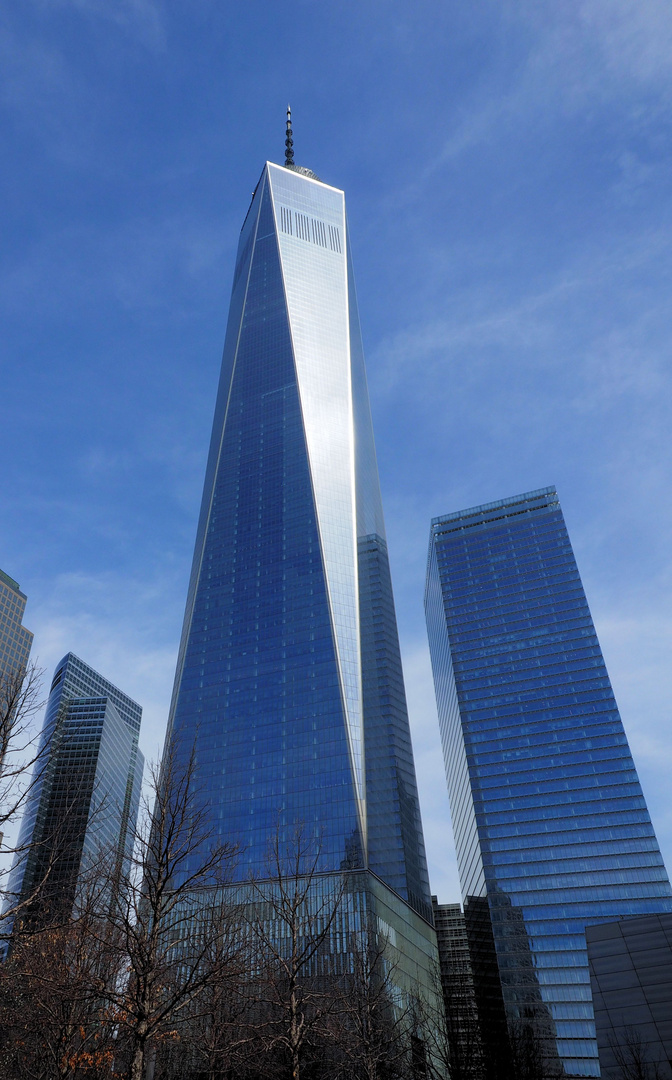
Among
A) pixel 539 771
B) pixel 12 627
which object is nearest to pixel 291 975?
pixel 539 771

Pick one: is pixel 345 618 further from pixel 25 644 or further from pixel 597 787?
pixel 25 644

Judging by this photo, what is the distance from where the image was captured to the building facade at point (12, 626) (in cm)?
17200

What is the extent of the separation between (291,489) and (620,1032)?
12117 cm

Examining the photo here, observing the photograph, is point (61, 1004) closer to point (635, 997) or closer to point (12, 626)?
point (635, 997)

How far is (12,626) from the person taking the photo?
176250mm

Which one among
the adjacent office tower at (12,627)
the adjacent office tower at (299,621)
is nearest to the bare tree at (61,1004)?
the adjacent office tower at (299,621)

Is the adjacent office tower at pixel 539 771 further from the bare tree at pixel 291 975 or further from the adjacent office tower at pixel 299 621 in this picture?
the bare tree at pixel 291 975

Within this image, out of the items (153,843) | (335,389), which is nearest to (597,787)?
(335,389)

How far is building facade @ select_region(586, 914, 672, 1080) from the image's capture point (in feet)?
110

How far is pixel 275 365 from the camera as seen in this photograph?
16875cm

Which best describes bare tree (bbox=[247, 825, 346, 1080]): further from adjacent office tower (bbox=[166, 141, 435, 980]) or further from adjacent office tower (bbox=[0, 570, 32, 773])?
adjacent office tower (bbox=[0, 570, 32, 773])

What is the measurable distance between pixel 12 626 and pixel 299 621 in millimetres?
80278

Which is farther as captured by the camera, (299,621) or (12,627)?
(12,627)

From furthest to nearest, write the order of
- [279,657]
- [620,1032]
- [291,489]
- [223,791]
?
[291,489] < [279,657] < [223,791] < [620,1032]
